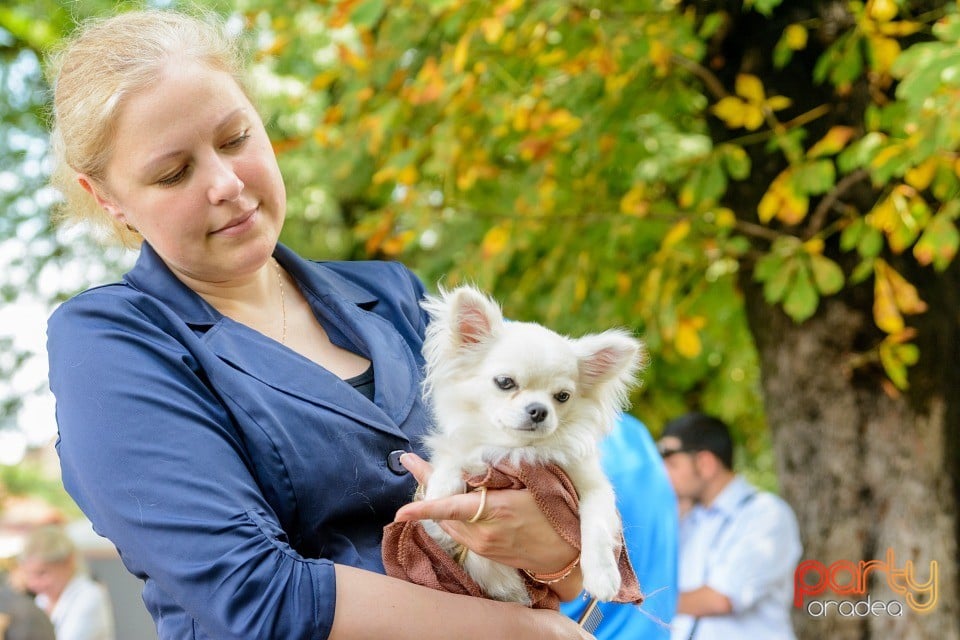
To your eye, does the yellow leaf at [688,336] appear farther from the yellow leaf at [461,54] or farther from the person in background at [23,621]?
the person in background at [23,621]

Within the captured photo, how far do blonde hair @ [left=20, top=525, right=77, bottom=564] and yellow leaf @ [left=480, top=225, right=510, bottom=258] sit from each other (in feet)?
14.5

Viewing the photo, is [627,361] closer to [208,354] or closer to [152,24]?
[208,354]

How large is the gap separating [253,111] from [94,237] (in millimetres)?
566

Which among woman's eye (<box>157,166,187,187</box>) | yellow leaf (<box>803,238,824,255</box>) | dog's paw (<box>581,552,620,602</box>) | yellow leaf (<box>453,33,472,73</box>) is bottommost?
yellow leaf (<box>803,238,824,255</box>)

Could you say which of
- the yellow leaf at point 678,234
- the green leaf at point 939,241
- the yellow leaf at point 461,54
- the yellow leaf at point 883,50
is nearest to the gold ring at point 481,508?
the green leaf at point 939,241

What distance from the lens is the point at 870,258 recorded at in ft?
16.3

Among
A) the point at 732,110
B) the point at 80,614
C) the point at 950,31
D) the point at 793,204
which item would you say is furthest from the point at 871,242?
the point at 80,614

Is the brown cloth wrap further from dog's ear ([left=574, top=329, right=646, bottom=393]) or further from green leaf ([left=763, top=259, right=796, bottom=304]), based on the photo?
green leaf ([left=763, top=259, right=796, bottom=304])

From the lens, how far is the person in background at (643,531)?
314cm

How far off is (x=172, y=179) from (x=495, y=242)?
3.54 m

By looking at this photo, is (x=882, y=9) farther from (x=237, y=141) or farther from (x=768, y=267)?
(x=237, y=141)

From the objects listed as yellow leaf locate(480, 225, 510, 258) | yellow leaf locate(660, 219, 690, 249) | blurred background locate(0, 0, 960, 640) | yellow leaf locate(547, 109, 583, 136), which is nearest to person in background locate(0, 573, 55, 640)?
blurred background locate(0, 0, 960, 640)

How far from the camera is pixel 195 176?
6.72 feet

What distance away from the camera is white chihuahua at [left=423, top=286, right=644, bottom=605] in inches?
84.8
